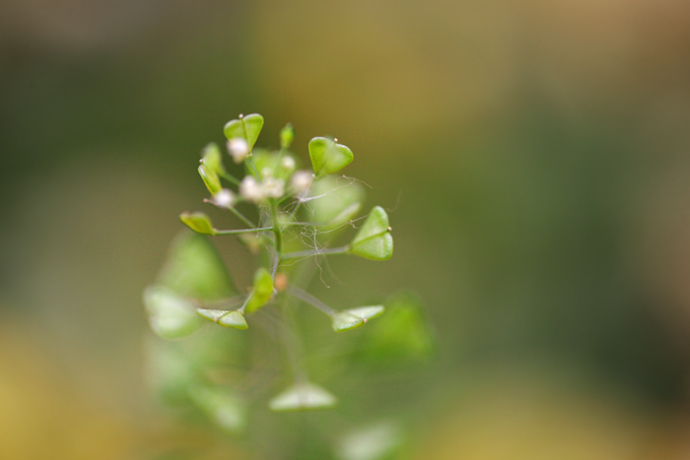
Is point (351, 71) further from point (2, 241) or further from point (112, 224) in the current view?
point (2, 241)

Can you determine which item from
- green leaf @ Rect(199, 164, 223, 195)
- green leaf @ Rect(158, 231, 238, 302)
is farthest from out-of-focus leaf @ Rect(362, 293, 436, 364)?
green leaf @ Rect(199, 164, 223, 195)

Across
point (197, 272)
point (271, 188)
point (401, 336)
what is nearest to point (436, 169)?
point (401, 336)

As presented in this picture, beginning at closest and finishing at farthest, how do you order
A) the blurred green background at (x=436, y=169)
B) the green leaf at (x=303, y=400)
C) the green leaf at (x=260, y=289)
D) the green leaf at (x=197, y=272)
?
the green leaf at (x=260, y=289) < the green leaf at (x=303, y=400) < the green leaf at (x=197, y=272) < the blurred green background at (x=436, y=169)

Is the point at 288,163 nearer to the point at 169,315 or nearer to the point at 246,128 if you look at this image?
the point at 246,128

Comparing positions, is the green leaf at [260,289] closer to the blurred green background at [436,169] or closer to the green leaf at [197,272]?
the green leaf at [197,272]

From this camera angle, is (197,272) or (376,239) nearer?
(376,239)

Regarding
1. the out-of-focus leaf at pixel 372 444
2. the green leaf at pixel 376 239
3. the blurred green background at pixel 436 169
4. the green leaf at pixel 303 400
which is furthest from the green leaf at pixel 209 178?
the blurred green background at pixel 436 169

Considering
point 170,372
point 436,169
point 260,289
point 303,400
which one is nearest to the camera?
point 260,289
